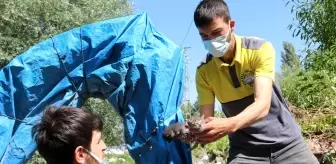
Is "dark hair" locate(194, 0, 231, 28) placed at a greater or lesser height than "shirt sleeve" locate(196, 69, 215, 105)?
greater

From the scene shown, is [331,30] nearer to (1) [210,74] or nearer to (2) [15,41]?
(2) [15,41]

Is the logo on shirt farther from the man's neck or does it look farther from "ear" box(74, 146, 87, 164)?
"ear" box(74, 146, 87, 164)

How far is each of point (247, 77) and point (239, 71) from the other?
0.06 meters

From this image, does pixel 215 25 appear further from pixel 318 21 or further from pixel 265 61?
pixel 318 21

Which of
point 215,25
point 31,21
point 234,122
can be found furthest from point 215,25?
point 31,21

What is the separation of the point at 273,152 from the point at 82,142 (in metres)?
1.22

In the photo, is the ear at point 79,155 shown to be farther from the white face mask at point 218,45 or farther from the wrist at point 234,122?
the white face mask at point 218,45

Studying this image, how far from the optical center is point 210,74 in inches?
113

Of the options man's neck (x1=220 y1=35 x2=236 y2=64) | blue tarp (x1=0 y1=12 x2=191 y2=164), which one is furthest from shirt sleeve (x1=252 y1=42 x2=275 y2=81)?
blue tarp (x1=0 y1=12 x2=191 y2=164)

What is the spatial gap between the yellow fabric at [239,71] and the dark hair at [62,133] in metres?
0.98

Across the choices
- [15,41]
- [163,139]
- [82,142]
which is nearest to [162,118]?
[163,139]

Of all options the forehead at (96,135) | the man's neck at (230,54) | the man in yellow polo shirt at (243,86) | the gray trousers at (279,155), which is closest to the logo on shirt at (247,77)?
the man in yellow polo shirt at (243,86)

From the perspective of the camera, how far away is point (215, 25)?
8.58 ft

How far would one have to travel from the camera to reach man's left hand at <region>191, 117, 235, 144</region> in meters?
2.25
